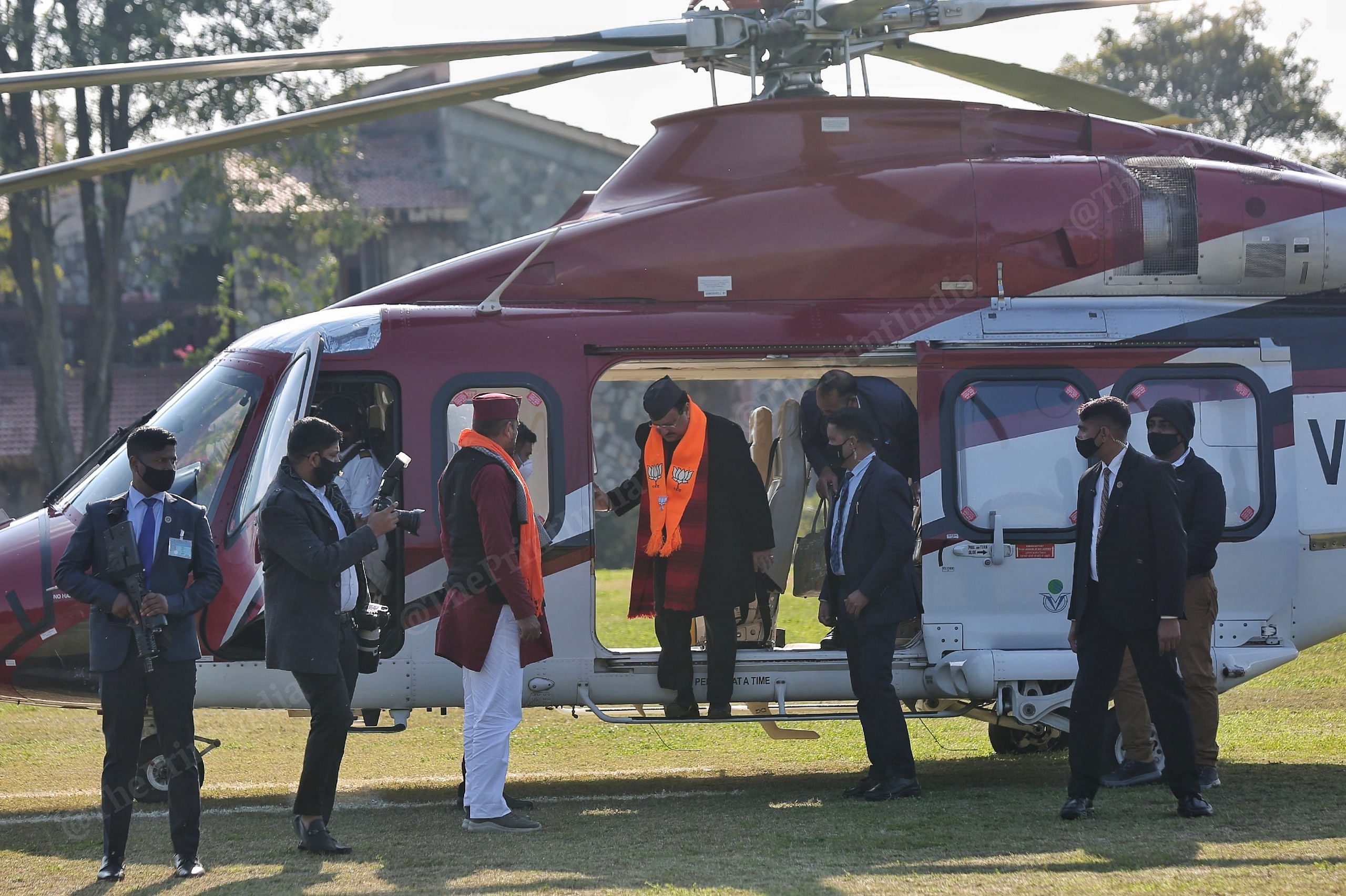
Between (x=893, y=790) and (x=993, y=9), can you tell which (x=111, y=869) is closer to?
(x=893, y=790)

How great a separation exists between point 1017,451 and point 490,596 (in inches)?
117

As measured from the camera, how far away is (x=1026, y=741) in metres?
9.23

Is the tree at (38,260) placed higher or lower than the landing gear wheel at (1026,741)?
higher

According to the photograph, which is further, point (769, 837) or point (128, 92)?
point (128, 92)

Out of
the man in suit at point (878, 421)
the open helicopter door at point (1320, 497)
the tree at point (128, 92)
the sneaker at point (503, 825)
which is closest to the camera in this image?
the sneaker at point (503, 825)

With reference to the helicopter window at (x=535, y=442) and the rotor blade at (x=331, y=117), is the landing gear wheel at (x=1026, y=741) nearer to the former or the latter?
the helicopter window at (x=535, y=442)

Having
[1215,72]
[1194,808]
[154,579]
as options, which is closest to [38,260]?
[154,579]

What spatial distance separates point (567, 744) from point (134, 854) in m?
3.96

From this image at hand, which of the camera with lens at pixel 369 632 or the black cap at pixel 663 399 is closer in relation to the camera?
the camera with lens at pixel 369 632

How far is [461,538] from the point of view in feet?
21.3

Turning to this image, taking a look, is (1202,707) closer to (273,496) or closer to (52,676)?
(273,496)

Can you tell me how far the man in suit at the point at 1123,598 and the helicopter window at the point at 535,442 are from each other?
8.71 feet

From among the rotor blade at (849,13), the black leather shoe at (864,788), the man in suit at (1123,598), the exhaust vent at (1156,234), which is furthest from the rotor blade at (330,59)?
the black leather shoe at (864,788)

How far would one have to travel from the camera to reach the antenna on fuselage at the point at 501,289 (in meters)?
7.73
